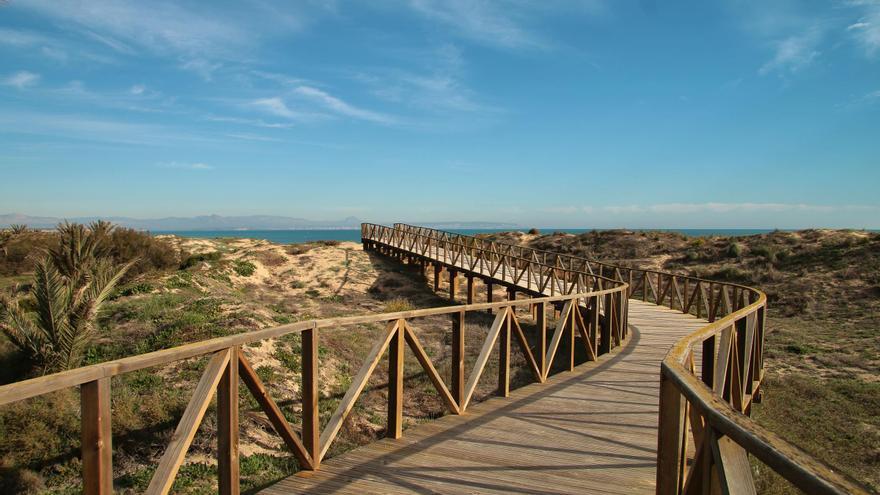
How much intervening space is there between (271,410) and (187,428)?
78 centimetres

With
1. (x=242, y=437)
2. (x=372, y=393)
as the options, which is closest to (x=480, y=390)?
(x=372, y=393)

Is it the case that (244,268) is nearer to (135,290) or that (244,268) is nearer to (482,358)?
(135,290)

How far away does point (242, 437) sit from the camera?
6.86 meters

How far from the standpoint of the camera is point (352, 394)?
4.39m

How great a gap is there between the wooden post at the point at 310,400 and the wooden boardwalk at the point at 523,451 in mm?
171

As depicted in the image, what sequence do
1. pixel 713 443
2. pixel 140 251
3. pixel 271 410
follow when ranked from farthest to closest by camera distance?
pixel 140 251, pixel 271 410, pixel 713 443

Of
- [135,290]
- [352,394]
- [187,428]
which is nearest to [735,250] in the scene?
[135,290]

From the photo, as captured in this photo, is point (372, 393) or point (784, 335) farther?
point (784, 335)

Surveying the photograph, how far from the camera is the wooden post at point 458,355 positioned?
5.54m

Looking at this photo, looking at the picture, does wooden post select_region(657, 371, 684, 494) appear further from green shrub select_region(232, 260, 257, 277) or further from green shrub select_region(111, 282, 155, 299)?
green shrub select_region(232, 260, 257, 277)

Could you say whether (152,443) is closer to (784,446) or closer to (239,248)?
(784,446)

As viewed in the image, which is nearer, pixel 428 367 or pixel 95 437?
pixel 95 437

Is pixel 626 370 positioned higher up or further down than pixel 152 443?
higher up

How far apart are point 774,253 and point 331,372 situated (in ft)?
80.9
